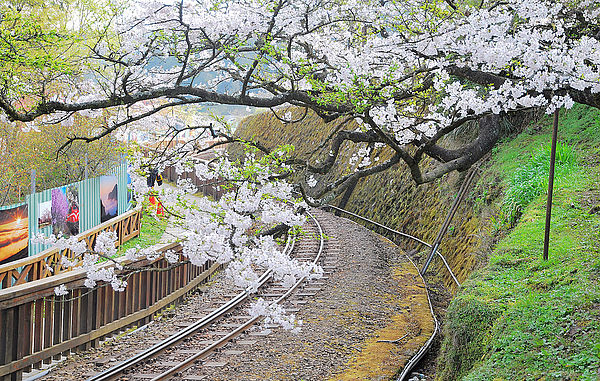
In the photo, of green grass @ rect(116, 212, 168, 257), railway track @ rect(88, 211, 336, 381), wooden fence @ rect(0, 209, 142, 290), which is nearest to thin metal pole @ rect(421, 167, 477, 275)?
railway track @ rect(88, 211, 336, 381)

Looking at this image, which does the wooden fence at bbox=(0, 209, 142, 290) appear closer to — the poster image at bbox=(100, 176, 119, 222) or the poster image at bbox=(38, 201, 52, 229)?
the poster image at bbox=(100, 176, 119, 222)

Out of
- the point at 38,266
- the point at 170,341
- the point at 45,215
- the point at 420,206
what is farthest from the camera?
the point at 420,206

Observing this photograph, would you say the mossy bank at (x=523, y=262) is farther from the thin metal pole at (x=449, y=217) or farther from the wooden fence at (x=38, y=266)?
the wooden fence at (x=38, y=266)

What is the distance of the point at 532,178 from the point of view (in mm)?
10586

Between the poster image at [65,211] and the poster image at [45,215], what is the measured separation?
0.22 meters

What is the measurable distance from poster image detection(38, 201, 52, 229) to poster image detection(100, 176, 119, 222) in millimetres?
3457

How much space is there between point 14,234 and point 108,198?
559 centimetres

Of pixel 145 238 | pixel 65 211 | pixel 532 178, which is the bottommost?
pixel 145 238

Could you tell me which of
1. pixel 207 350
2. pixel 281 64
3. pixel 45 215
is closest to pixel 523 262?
pixel 281 64

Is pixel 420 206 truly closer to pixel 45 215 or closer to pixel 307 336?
pixel 307 336

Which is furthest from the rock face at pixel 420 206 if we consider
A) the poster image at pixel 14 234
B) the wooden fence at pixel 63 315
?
the poster image at pixel 14 234

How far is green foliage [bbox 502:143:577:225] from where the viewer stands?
33.1 ft

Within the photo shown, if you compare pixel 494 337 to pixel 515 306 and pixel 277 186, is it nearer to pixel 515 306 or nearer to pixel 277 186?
pixel 515 306

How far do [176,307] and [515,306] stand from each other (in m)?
8.09
